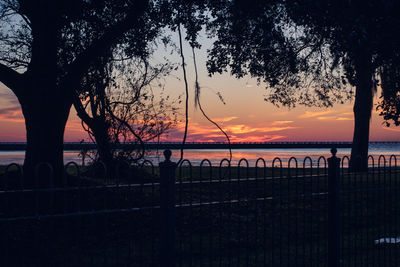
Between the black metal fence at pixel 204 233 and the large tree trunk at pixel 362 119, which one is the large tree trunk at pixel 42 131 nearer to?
the black metal fence at pixel 204 233

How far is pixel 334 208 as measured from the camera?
22.3 feet

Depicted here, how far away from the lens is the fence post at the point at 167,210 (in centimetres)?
506

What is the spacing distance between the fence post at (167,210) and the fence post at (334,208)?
8.86 ft

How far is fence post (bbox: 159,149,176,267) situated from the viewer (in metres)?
5.06

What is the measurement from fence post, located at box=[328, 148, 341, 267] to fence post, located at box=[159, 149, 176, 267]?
8.86 feet

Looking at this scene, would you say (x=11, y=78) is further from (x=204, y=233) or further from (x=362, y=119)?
(x=362, y=119)

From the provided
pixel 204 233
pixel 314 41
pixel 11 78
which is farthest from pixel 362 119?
pixel 11 78

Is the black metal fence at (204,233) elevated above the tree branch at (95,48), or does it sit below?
below

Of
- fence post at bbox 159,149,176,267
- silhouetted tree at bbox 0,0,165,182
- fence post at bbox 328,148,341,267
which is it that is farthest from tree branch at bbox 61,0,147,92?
fence post at bbox 159,149,176,267

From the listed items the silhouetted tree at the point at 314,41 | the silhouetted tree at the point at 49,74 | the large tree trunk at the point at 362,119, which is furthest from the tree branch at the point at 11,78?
the large tree trunk at the point at 362,119

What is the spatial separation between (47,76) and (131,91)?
5.80 m

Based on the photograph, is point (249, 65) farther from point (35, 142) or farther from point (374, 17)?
point (35, 142)

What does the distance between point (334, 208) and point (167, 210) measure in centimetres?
286

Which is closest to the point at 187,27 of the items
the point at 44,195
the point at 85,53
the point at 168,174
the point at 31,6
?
the point at 85,53
